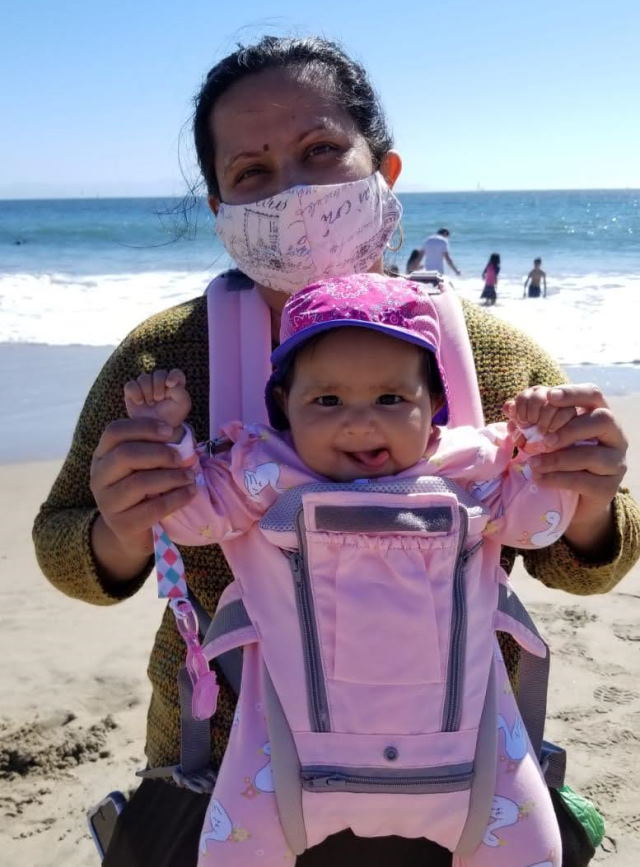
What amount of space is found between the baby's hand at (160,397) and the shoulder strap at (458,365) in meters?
0.55

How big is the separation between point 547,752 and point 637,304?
1538cm

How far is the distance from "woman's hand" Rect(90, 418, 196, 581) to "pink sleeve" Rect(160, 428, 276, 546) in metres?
0.04

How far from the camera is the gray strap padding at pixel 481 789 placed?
1.57 metres

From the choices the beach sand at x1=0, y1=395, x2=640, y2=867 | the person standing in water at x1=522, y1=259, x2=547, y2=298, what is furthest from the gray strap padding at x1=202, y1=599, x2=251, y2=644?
the person standing in water at x1=522, y1=259, x2=547, y2=298

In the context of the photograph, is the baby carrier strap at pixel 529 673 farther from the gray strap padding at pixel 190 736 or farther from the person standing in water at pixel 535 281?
the person standing in water at pixel 535 281

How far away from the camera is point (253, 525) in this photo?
175cm

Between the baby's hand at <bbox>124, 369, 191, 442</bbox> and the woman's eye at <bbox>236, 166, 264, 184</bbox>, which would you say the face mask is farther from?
the baby's hand at <bbox>124, 369, 191, 442</bbox>

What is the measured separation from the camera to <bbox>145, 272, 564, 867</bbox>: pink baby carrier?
1.56 metres

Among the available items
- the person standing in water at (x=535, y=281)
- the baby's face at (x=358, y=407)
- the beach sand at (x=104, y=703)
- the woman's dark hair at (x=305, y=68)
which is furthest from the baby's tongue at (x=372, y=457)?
the person standing in water at (x=535, y=281)

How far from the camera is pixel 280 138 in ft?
6.45

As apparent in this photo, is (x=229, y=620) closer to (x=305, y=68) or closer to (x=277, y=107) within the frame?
(x=277, y=107)

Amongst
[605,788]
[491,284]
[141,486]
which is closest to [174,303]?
[491,284]

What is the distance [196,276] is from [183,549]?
2040cm

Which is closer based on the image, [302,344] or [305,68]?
[302,344]
